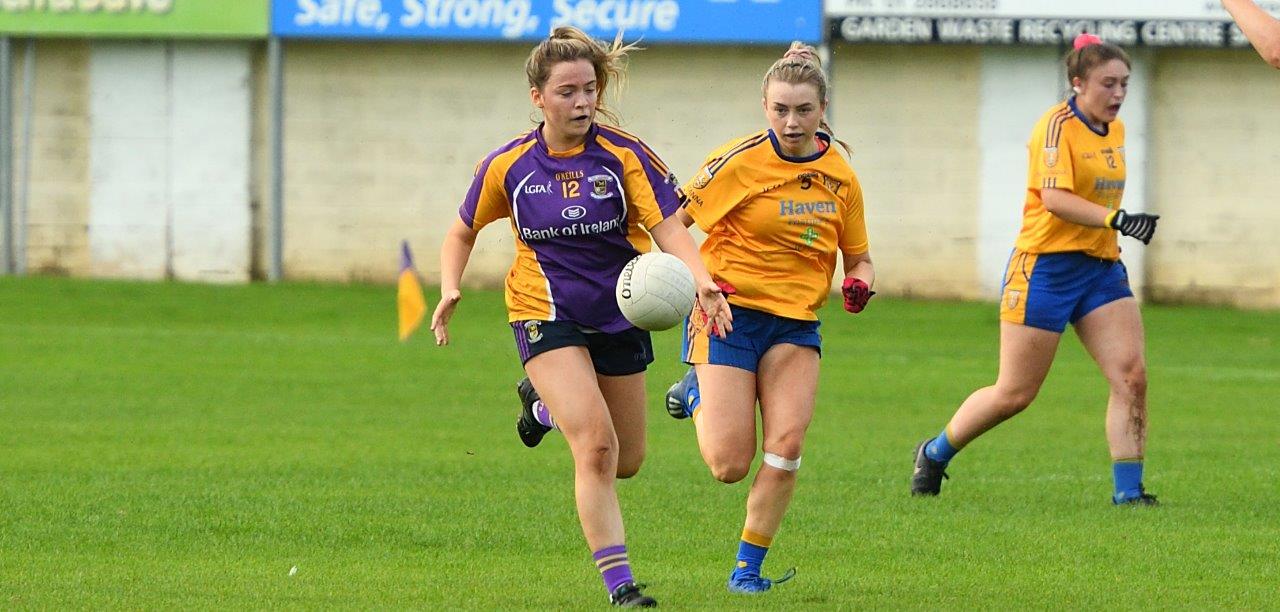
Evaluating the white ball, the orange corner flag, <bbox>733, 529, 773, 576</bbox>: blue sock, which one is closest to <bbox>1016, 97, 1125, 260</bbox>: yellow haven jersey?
<bbox>733, 529, 773, 576</bbox>: blue sock

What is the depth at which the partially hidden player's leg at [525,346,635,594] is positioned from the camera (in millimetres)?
6516

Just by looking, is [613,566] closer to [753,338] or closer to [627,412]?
[627,412]

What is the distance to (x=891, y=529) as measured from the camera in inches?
338

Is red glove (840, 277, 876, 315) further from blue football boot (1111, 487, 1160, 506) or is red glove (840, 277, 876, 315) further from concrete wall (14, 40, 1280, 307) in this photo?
concrete wall (14, 40, 1280, 307)

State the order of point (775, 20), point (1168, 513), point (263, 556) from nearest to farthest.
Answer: point (263, 556), point (1168, 513), point (775, 20)

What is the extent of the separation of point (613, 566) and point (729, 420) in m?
0.85

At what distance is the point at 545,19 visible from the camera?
25.6m

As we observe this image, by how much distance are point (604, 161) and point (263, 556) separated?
7.37ft

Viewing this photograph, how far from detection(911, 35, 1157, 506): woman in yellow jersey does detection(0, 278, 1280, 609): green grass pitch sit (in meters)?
0.48

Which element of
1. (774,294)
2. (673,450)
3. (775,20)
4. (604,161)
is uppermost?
(775,20)

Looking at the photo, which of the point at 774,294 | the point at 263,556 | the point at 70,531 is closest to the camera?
the point at 774,294

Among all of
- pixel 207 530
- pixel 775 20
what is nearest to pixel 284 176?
pixel 775 20

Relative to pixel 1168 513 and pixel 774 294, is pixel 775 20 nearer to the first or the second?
pixel 1168 513

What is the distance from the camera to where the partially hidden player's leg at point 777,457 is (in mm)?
6953
